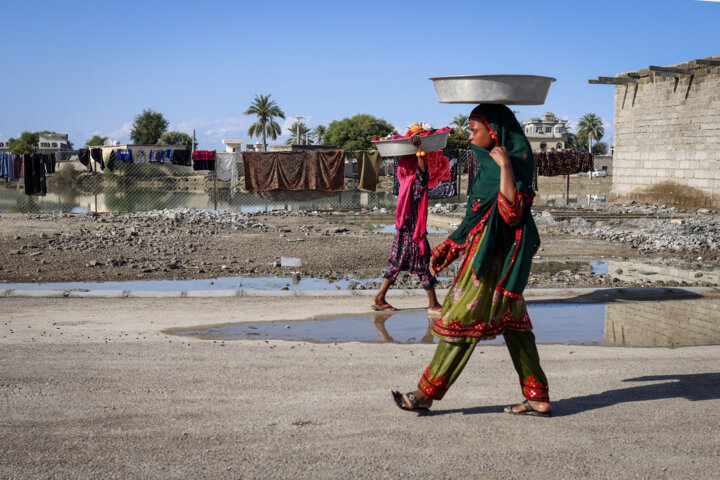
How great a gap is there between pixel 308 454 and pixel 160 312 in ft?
14.8

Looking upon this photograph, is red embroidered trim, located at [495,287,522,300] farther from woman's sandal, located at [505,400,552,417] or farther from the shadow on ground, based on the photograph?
the shadow on ground

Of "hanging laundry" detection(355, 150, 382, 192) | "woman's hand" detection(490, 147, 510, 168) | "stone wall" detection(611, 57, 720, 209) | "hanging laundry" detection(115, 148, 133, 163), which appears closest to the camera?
"woman's hand" detection(490, 147, 510, 168)

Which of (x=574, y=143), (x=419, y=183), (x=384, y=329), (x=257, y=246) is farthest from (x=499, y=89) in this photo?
(x=574, y=143)

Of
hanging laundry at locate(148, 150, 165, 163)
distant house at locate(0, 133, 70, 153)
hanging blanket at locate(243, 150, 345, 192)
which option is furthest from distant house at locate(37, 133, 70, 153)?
hanging blanket at locate(243, 150, 345, 192)

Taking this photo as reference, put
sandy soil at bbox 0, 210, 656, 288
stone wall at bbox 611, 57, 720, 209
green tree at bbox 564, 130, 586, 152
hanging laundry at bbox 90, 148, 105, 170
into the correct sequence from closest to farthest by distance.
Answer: sandy soil at bbox 0, 210, 656, 288, stone wall at bbox 611, 57, 720, 209, hanging laundry at bbox 90, 148, 105, 170, green tree at bbox 564, 130, 586, 152

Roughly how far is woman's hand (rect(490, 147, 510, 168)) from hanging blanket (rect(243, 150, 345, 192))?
19818 mm

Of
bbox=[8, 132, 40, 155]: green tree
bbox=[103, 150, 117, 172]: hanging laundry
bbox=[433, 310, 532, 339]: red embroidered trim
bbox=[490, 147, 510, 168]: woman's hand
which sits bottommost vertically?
bbox=[433, 310, 532, 339]: red embroidered trim

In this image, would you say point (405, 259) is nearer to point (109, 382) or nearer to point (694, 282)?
point (109, 382)

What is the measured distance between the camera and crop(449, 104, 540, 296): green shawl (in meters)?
4.16

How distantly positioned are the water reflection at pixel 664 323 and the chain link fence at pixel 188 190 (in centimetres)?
1694

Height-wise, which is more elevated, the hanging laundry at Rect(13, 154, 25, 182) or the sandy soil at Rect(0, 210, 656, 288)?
the hanging laundry at Rect(13, 154, 25, 182)

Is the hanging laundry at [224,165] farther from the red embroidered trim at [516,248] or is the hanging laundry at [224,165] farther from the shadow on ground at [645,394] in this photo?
the red embroidered trim at [516,248]

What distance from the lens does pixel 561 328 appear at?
7250mm

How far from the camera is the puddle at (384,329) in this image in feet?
A: 22.1
